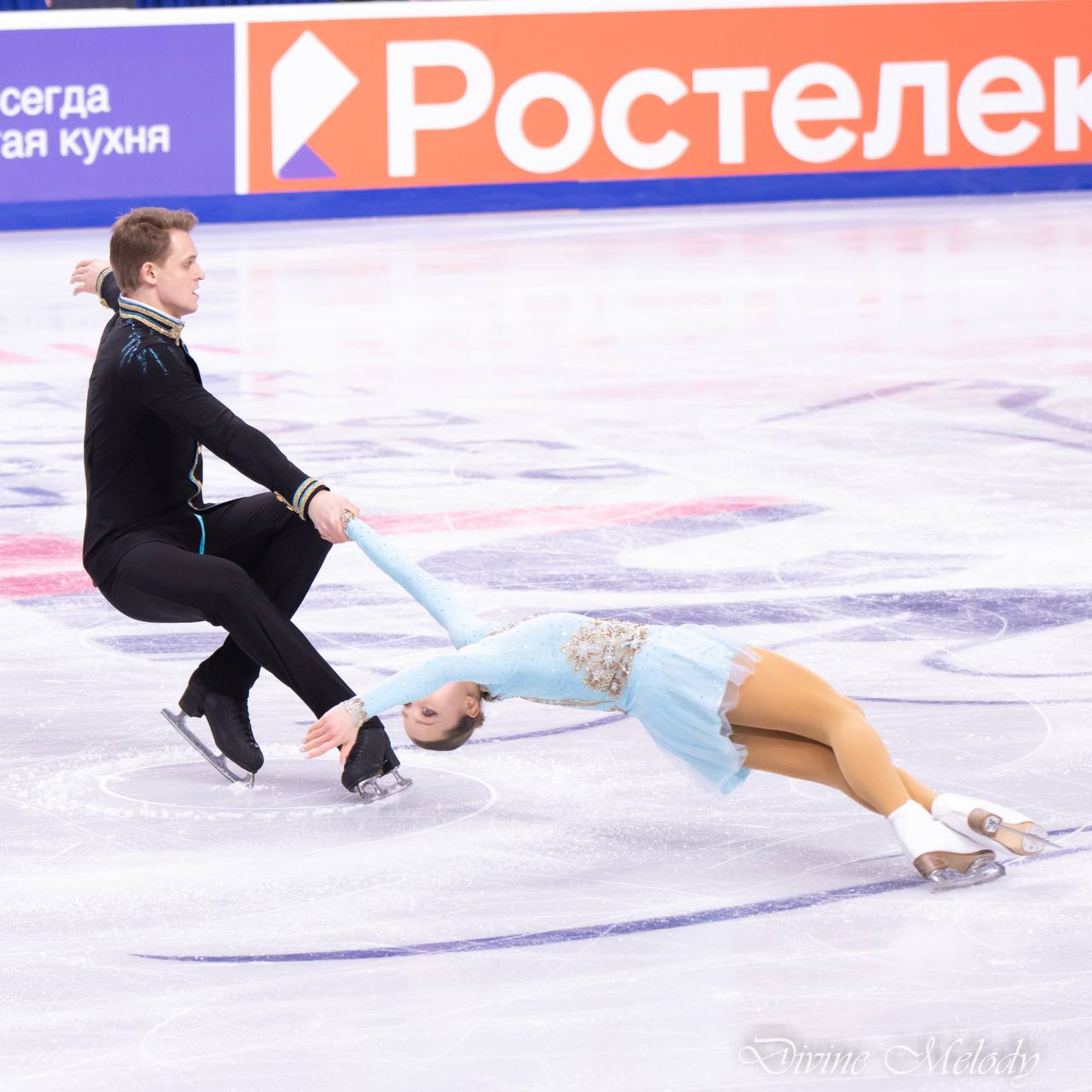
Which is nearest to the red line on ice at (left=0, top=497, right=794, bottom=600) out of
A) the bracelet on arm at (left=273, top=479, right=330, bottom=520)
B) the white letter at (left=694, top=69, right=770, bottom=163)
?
the bracelet on arm at (left=273, top=479, right=330, bottom=520)

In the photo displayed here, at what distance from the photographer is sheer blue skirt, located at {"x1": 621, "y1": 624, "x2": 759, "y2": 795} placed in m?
3.43

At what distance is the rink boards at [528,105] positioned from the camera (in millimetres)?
15094

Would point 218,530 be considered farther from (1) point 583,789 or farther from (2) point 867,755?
(2) point 867,755

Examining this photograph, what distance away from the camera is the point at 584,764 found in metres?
4.06

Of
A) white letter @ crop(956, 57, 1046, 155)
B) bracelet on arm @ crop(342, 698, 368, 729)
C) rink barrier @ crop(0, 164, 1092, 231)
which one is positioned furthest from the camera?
white letter @ crop(956, 57, 1046, 155)

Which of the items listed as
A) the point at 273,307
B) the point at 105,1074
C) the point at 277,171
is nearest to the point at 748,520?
the point at 105,1074

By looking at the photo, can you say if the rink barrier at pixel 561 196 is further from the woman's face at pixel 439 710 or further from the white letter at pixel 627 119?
the woman's face at pixel 439 710

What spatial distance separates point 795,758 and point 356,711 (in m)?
0.77

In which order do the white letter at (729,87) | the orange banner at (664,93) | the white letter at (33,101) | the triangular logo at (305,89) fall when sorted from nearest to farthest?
1. the white letter at (33,101)
2. the triangular logo at (305,89)
3. the orange banner at (664,93)
4. the white letter at (729,87)

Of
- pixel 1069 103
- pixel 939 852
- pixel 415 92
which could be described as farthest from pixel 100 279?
pixel 1069 103

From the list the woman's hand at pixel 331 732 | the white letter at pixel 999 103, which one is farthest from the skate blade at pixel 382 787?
the white letter at pixel 999 103

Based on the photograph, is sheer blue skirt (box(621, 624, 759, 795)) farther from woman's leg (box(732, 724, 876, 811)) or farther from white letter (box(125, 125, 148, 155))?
white letter (box(125, 125, 148, 155))

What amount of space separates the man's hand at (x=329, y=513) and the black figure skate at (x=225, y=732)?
0.47 m

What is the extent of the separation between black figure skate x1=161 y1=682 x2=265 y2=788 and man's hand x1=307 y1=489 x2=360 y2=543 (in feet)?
1.55
